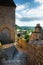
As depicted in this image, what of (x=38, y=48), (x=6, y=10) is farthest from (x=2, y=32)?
(x=38, y=48)

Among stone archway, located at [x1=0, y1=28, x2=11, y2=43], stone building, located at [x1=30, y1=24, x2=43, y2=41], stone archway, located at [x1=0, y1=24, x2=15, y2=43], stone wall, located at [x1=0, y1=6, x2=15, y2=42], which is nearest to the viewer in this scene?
stone building, located at [x1=30, y1=24, x2=43, y2=41]

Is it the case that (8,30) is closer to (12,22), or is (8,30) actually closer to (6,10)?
(12,22)

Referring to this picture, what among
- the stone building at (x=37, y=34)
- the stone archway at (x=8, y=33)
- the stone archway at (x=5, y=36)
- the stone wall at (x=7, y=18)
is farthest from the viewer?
the stone archway at (x=5, y=36)

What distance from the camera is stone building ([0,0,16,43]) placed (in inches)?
961

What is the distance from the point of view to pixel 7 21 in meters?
24.6

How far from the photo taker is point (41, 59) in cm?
491

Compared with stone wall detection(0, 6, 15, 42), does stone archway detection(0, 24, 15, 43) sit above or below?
below

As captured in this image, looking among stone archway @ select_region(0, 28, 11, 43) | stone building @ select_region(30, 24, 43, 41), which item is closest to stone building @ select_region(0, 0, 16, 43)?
stone archway @ select_region(0, 28, 11, 43)

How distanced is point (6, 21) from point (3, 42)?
3.11 m

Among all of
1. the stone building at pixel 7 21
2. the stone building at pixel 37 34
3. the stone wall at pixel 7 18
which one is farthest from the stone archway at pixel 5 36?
the stone building at pixel 37 34

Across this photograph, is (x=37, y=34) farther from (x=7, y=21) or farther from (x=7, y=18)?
(x=7, y=18)

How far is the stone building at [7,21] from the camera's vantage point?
24422mm

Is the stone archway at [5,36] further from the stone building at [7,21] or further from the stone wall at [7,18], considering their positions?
the stone wall at [7,18]

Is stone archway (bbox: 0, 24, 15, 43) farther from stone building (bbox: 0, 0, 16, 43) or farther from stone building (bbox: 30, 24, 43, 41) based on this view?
stone building (bbox: 30, 24, 43, 41)
